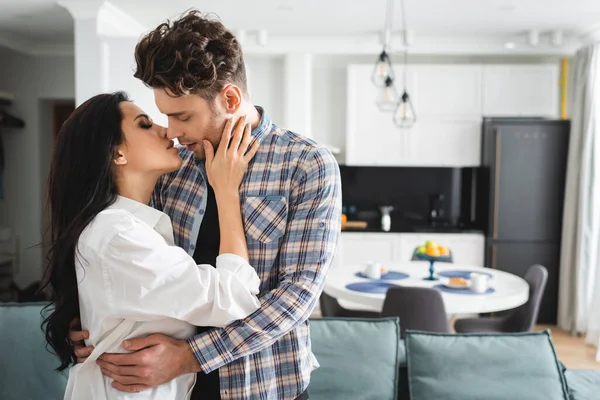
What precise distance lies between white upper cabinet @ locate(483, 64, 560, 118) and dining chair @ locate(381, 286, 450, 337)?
3279 millimetres

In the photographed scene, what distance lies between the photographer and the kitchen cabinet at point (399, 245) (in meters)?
5.82

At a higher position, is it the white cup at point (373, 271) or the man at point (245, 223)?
the man at point (245, 223)

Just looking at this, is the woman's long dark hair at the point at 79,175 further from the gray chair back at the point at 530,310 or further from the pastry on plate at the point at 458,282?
the gray chair back at the point at 530,310

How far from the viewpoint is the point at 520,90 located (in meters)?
→ 5.93

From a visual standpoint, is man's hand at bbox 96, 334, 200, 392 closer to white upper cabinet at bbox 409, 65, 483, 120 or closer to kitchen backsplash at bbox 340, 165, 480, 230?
white upper cabinet at bbox 409, 65, 483, 120

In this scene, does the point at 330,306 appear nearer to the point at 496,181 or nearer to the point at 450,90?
the point at 496,181

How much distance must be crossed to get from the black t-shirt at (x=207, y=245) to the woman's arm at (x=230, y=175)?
89mm

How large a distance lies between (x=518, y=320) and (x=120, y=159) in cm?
318

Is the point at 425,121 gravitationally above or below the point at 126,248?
above

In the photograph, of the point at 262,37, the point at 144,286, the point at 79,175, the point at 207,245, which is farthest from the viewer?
the point at 262,37

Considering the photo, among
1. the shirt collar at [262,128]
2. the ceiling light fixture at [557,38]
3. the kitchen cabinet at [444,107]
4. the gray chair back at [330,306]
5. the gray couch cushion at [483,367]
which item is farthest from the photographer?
the kitchen cabinet at [444,107]

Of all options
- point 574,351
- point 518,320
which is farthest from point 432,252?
point 574,351

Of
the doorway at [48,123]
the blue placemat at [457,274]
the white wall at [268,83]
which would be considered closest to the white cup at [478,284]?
the blue placemat at [457,274]

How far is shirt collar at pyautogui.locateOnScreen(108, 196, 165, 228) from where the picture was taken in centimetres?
134
